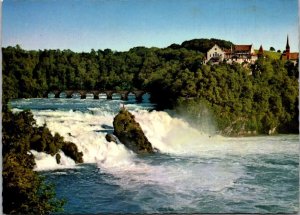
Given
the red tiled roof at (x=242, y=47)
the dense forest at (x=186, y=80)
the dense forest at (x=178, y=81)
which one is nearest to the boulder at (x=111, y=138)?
the dense forest at (x=178, y=81)

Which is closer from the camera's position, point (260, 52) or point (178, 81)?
point (260, 52)

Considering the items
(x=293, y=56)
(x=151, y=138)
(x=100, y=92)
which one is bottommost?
(x=151, y=138)

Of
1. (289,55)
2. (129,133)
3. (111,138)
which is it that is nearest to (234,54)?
(289,55)

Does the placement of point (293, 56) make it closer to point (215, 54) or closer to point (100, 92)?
point (215, 54)

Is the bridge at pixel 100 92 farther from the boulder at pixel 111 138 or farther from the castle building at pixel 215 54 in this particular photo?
the castle building at pixel 215 54

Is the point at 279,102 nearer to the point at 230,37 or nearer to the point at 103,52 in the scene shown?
the point at 230,37

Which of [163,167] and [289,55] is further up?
[289,55]
